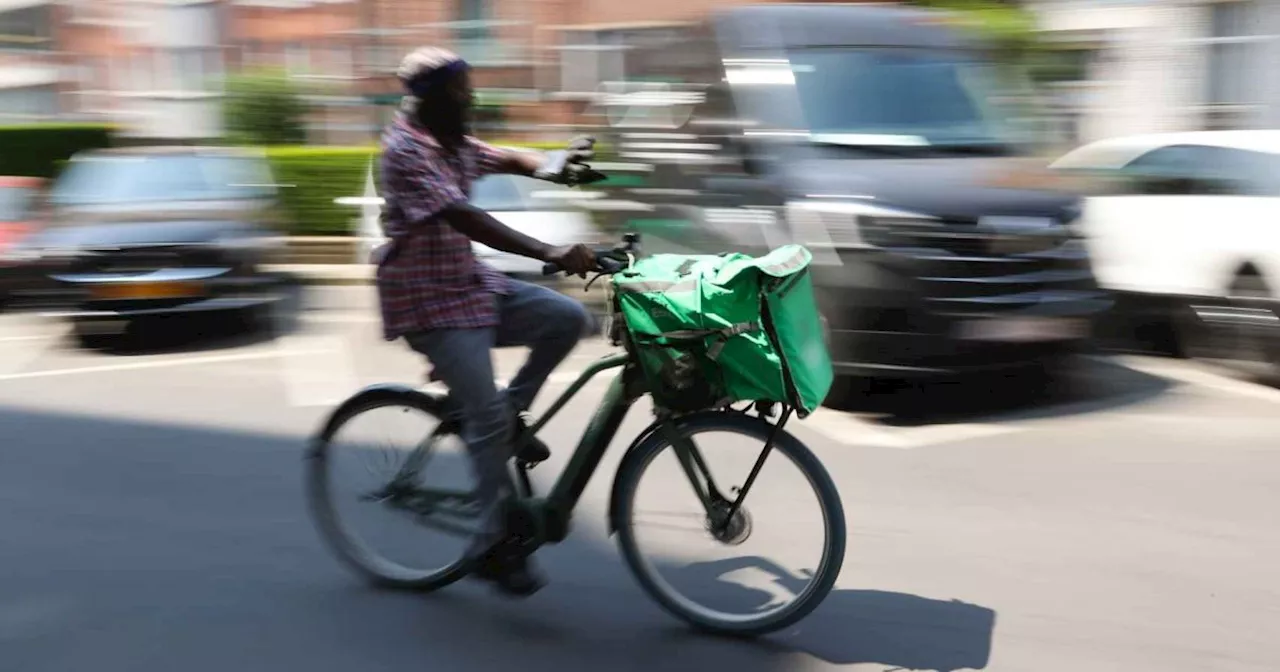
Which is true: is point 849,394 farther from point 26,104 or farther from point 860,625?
point 26,104

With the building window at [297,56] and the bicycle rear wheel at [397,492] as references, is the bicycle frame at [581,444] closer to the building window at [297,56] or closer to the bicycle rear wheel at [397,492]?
the bicycle rear wheel at [397,492]

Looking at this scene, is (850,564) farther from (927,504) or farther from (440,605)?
(440,605)

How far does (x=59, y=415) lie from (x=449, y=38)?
20364 millimetres

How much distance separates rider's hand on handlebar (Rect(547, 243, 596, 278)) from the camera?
403cm

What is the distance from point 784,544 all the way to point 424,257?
136 cm

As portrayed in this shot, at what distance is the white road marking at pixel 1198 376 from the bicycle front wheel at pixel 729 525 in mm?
5130

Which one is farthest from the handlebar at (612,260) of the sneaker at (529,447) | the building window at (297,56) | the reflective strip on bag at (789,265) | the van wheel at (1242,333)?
the building window at (297,56)

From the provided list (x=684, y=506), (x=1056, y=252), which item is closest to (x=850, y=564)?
(x=684, y=506)

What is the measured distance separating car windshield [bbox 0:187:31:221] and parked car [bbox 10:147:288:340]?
106 centimetres

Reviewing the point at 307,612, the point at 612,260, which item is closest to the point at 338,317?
the point at 307,612

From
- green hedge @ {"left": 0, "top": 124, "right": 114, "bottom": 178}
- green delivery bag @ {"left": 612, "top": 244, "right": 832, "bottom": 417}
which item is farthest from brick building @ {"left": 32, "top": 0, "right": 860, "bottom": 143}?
green delivery bag @ {"left": 612, "top": 244, "right": 832, "bottom": 417}

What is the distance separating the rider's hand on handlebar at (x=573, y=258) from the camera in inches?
159

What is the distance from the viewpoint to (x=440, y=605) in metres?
4.70

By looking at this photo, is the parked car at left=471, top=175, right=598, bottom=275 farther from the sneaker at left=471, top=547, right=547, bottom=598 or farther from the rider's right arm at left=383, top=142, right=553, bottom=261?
the rider's right arm at left=383, top=142, right=553, bottom=261
